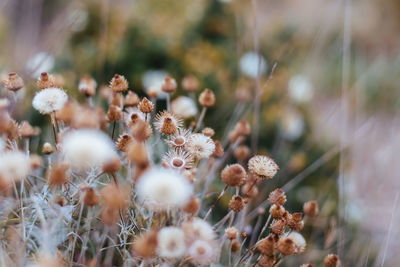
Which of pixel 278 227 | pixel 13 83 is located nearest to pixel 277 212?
pixel 278 227

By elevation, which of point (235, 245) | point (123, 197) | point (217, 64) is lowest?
point (235, 245)

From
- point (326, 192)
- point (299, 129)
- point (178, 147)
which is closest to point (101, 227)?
point (178, 147)

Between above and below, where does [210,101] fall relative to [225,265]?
above

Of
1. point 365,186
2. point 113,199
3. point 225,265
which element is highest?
point 113,199

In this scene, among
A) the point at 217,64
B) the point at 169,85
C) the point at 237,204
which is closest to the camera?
the point at 237,204

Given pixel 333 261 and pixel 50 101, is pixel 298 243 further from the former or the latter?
pixel 50 101

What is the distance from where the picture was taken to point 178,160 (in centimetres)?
48

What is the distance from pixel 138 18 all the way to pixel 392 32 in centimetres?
275

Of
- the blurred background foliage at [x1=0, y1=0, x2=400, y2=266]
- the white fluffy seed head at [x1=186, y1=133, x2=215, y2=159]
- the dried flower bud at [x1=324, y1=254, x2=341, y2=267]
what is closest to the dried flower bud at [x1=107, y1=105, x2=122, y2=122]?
the white fluffy seed head at [x1=186, y1=133, x2=215, y2=159]

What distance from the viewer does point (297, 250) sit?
1.60ft

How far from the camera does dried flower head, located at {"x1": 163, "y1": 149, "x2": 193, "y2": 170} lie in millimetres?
479

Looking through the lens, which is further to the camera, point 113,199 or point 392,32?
point 392,32

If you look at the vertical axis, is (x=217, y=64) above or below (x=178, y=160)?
above

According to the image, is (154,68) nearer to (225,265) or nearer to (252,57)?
(252,57)
